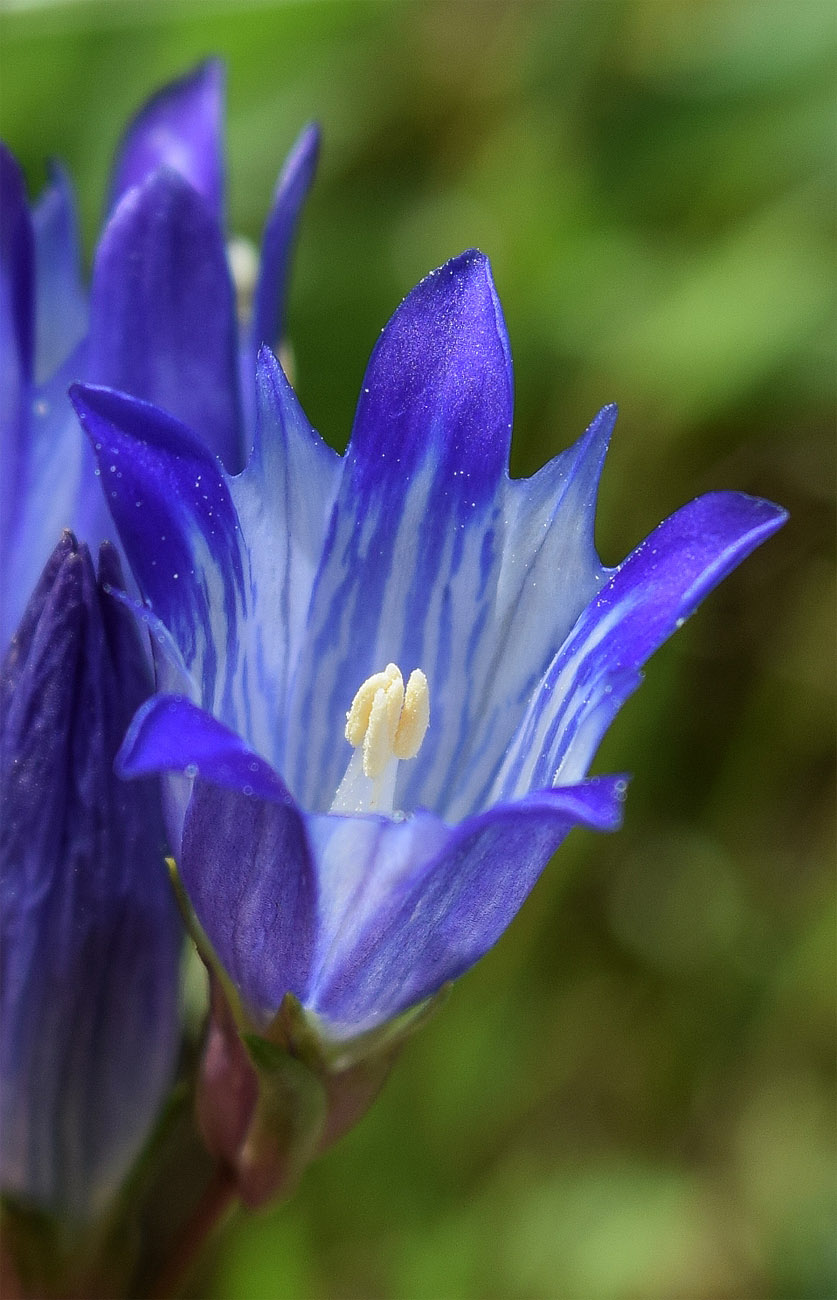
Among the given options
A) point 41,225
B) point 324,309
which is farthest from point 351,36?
point 41,225

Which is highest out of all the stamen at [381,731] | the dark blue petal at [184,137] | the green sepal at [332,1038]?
the dark blue petal at [184,137]

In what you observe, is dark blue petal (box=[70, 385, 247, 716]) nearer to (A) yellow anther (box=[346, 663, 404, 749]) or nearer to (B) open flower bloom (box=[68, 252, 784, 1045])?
(B) open flower bloom (box=[68, 252, 784, 1045])

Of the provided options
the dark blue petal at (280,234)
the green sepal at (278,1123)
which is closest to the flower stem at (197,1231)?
the green sepal at (278,1123)

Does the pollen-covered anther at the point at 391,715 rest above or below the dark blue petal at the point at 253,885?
above

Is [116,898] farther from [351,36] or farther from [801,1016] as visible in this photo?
[351,36]

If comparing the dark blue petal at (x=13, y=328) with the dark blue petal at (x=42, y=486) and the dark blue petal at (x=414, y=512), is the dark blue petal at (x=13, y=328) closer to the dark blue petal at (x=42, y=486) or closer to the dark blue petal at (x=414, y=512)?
the dark blue petal at (x=42, y=486)

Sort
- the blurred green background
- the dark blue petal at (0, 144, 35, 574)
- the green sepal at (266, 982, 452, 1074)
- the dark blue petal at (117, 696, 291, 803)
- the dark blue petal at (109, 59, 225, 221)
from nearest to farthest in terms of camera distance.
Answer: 1. the dark blue petal at (117, 696, 291, 803)
2. the green sepal at (266, 982, 452, 1074)
3. the dark blue petal at (0, 144, 35, 574)
4. the dark blue petal at (109, 59, 225, 221)
5. the blurred green background

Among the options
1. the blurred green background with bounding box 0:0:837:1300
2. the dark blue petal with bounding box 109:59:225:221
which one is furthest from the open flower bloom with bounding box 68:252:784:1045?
the blurred green background with bounding box 0:0:837:1300
